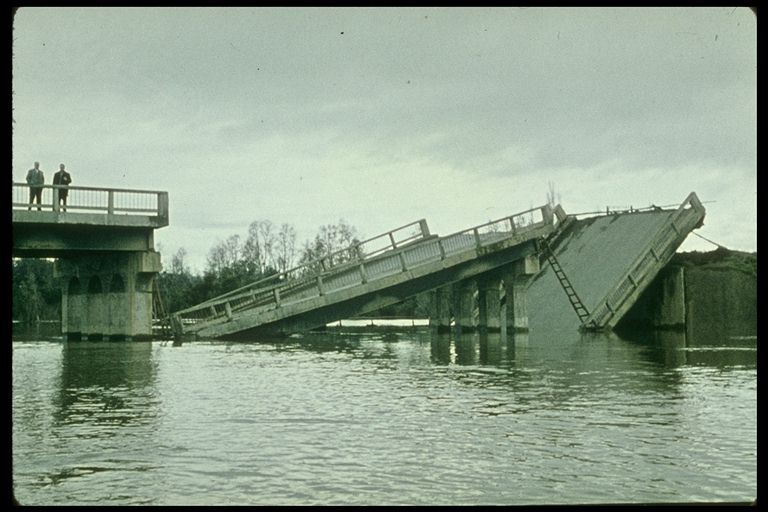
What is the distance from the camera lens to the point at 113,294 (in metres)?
30.5

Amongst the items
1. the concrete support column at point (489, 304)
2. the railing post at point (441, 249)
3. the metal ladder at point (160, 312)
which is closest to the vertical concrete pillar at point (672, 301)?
the concrete support column at point (489, 304)

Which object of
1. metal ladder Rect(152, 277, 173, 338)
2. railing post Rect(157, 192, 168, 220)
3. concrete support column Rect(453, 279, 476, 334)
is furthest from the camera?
concrete support column Rect(453, 279, 476, 334)

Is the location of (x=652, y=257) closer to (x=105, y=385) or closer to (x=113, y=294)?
(x=113, y=294)

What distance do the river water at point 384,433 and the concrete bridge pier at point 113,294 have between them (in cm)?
995

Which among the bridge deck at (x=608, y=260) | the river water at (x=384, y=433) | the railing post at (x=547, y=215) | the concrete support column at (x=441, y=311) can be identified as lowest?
the river water at (x=384, y=433)

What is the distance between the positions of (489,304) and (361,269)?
32.6ft

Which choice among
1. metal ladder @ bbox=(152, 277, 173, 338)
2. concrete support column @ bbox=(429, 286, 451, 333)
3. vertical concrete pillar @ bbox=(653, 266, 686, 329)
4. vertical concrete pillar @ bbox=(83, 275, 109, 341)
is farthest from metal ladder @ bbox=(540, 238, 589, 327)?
vertical concrete pillar @ bbox=(83, 275, 109, 341)

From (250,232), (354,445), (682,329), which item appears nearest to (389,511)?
(354,445)

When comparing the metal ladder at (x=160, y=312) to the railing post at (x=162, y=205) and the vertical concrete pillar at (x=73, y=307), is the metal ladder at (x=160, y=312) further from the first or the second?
the railing post at (x=162, y=205)

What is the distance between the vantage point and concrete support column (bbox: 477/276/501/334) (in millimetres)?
36312

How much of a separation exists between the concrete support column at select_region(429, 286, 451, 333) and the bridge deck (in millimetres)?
4016

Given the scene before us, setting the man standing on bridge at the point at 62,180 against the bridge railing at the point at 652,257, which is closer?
the man standing on bridge at the point at 62,180

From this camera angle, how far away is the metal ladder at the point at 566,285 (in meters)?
33.2

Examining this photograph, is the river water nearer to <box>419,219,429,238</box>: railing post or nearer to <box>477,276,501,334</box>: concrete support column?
<box>419,219,429,238</box>: railing post
